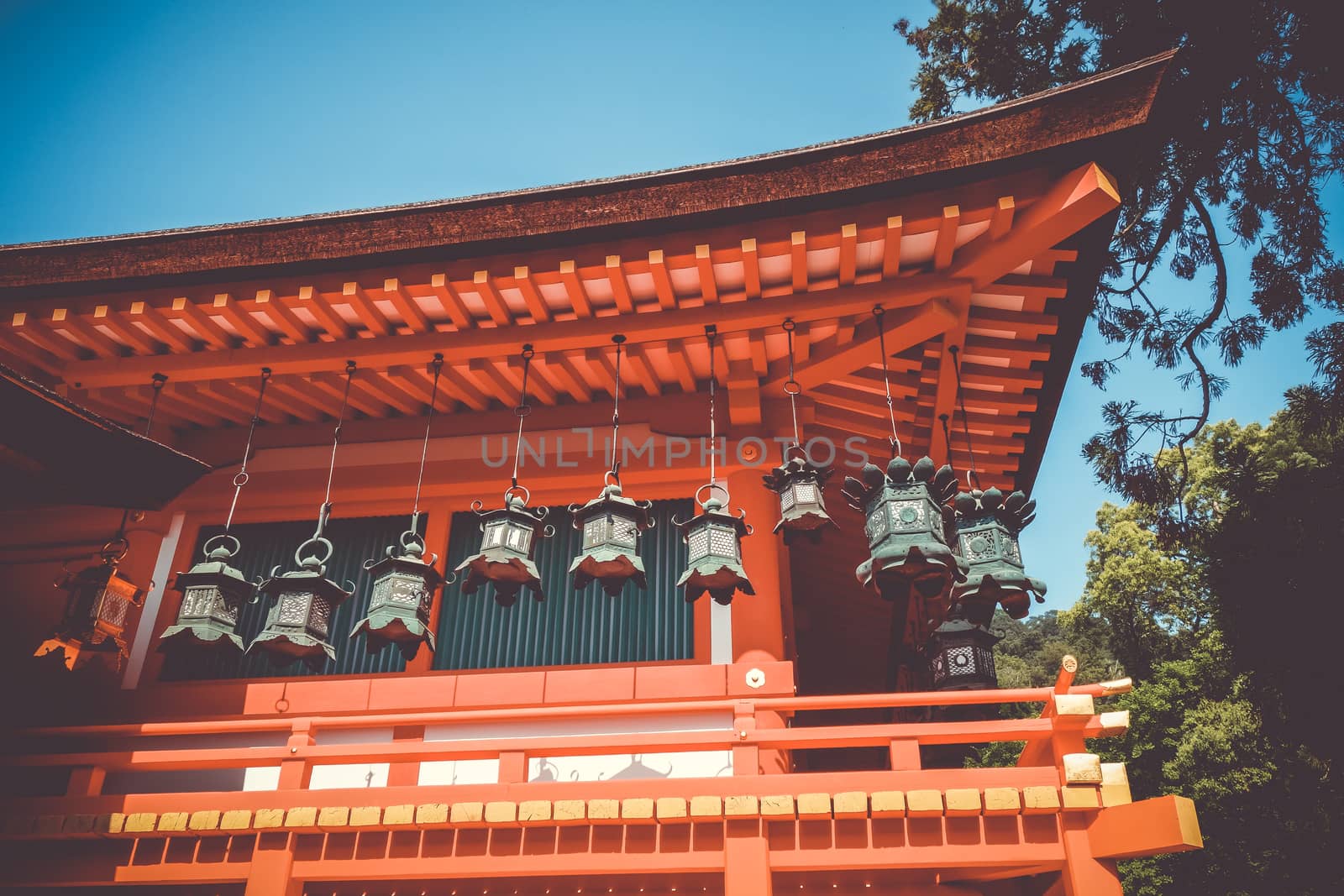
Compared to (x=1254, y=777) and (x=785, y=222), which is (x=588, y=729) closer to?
(x=785, y=222)

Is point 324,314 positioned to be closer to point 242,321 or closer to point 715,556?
point 242,321

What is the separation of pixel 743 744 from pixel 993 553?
1894 millimetres

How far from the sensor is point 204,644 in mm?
5188

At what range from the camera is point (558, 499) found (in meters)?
6.62

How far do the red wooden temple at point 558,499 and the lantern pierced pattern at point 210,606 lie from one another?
0.61 metres

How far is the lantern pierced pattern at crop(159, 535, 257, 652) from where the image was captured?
5195mm

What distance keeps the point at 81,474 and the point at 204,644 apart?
1414 millimetres

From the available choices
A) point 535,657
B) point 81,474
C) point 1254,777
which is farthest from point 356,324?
point 1254,777

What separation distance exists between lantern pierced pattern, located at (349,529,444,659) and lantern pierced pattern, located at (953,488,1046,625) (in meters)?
3.42

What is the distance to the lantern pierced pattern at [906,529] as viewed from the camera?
15.1ft

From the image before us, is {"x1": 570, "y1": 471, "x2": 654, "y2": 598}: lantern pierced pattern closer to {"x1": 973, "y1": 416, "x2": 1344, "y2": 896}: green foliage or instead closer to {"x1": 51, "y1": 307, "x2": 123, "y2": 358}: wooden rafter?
{"x1": 51, "y1": 307, "x2": 123, "y2": 358}: wooden rafter

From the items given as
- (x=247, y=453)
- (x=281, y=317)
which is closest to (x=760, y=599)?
(x=281, y=317)

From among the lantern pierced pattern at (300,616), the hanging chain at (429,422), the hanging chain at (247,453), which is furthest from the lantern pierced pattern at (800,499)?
the hanging chain at (247,453)

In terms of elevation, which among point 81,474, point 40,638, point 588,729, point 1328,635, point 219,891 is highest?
point 1328,635
